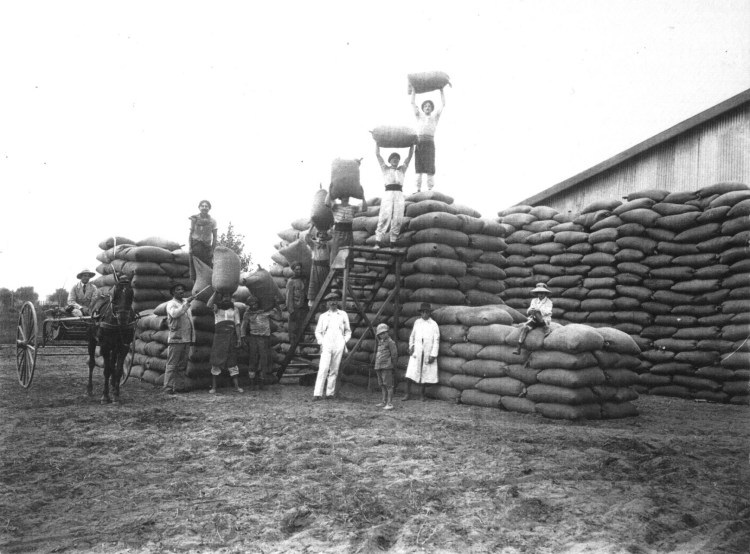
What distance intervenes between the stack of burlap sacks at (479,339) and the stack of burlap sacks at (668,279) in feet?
6.10

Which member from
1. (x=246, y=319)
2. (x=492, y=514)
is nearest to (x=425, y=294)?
(x=246, y=319)

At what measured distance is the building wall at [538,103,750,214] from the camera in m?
10.2

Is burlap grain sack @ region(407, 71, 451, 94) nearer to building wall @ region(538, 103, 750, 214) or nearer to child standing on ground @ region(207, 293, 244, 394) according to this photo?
child standing on ground @ region(207, 293, 244, 394)

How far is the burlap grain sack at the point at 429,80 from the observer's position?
31.2 ft

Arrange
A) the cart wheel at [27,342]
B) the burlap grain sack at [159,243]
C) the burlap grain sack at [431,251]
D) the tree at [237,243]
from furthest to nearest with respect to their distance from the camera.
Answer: the tree at [237,243]
the burlap grain sack at [159,243]
the burlap grain sack at [431,251]
the cart wheel at [27,342]

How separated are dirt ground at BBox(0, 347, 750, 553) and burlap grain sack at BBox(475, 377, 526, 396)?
0.41 m

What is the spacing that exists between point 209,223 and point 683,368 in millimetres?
8044

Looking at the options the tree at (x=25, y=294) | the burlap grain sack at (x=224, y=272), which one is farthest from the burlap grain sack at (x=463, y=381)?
the tree at (x=25, y=294)

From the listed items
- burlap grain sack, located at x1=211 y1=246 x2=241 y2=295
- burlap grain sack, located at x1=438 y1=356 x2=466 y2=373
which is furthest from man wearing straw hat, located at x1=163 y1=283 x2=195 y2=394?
burlap grain sack, located at x1=438 y1=356 x2=466 y2=373

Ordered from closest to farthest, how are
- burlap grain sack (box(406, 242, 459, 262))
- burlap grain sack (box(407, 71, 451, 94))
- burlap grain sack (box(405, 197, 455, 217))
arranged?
burlap grain sack (box(406, 242, 459, 262)) → burlap grain sack (box(405, 197, 455, 217)) → burlap grain sack (box(407, 71, 451, 94))

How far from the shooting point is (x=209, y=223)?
9.67m

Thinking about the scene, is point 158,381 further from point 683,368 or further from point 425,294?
point 683,368

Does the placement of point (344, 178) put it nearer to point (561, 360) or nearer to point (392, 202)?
point (392, 202)

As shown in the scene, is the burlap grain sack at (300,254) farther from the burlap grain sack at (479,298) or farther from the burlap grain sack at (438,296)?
the burlap grain sack at (479,298)
